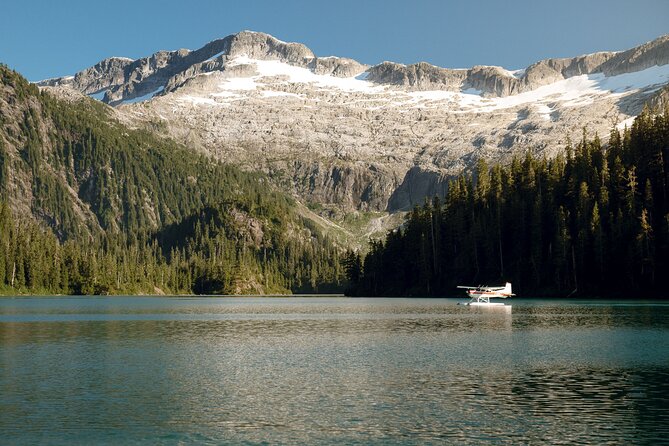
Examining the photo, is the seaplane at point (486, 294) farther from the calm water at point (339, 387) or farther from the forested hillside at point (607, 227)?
the calm water at point (339, 387)

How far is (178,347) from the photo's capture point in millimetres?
68562

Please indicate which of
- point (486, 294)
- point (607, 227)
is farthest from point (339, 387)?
point (607, 227)

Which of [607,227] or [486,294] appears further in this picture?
[607,227]

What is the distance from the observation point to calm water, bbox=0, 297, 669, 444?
3378cm

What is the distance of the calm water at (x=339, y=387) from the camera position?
33781mm

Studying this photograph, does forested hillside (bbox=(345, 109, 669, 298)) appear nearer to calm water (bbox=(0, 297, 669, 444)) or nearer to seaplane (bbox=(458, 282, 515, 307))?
seaplane (bbox=(458, 282, 515, 307))

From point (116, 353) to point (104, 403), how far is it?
2374 cm

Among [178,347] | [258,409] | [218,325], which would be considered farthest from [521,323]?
[258,409]

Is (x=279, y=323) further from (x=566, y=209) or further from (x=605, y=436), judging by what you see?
(x=566, y=209)

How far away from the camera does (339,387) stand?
4556 centimetres

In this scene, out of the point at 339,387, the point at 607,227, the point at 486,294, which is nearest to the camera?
the point at 339,387

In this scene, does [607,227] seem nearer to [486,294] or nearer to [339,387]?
[486,294]

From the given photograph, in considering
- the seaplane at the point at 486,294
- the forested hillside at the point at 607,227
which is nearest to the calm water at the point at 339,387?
the seaplane at the point at 486,294

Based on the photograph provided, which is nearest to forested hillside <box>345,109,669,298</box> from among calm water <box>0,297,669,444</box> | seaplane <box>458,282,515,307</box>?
seaplane <box>458,282,515,307</box>
